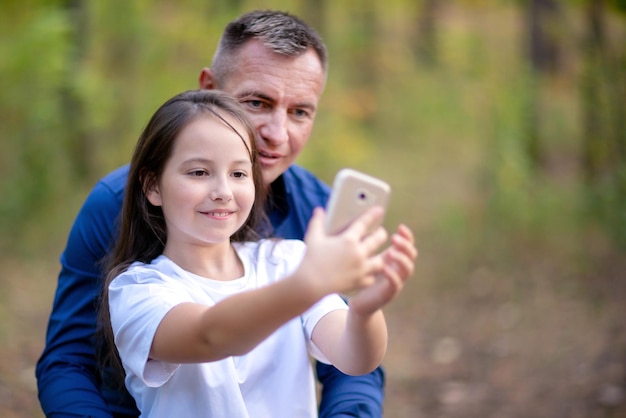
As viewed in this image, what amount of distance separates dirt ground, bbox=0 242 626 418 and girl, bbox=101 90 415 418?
2233 mm

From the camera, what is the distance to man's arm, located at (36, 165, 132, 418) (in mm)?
2232

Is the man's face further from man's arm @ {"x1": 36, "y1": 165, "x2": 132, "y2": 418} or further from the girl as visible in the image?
man's arm @ {"x1": 36, "y1": 165, "x2": 132, "y2": 418}

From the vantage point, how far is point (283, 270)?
6.73 ft

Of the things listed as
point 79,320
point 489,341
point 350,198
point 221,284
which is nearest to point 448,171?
point 489,341

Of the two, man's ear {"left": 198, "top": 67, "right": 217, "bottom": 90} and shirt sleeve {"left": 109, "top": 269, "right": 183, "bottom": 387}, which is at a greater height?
man's ear {"left": 198, "top": 67, "right": 217, "bottom": 90}

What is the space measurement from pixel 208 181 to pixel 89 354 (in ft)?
2.93

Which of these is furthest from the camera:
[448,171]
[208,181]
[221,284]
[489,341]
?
[448,171]

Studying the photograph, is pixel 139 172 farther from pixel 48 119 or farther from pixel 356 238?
pixel 48 119

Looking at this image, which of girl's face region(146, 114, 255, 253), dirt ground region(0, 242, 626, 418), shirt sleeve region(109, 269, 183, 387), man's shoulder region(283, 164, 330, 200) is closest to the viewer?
shirt sleeve region(109, 269, 183, 387)

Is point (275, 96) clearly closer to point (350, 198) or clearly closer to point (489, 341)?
point (350, 198)

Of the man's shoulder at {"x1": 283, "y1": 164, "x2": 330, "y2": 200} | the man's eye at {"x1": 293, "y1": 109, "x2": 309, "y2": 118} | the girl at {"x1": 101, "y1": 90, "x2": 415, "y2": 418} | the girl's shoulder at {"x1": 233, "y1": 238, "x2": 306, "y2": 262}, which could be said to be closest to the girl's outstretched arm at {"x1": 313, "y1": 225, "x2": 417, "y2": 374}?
the girl at {"x1": 101, "y1": 90, "x2": 415, "y2": 418}

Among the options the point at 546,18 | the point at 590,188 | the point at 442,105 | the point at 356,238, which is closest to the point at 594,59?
the point at 590,188

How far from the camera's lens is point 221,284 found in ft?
6.17

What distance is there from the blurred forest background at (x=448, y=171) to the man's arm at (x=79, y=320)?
162cm
